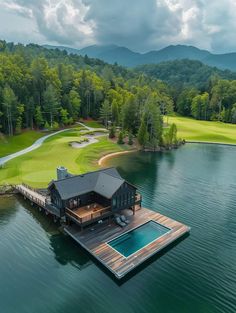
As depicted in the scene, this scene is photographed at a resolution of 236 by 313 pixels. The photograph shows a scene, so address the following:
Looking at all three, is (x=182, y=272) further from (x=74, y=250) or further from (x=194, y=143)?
(x=194, y=143)

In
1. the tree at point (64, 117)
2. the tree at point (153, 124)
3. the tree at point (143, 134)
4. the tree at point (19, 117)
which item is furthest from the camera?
the tree at point (64, 117)

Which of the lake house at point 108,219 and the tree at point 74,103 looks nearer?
the lake house at point 108,219

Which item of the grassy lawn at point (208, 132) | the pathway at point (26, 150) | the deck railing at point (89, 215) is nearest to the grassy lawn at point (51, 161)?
the pathway at point (26, 150)

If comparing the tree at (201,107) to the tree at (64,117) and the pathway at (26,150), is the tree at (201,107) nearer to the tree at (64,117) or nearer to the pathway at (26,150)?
the tree at (64,117)

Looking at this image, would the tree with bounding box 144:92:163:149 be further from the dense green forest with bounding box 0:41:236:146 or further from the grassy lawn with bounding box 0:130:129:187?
the grassy lawn with bounding box 0:130:129:187

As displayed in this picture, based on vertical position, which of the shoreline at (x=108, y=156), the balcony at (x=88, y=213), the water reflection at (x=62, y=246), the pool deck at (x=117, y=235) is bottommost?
the water reflection at (x=62, y=246)

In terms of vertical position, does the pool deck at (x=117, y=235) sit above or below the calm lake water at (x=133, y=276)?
above

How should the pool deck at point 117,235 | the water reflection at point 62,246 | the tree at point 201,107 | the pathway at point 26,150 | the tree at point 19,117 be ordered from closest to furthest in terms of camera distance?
the pool deck at point 117,235, the water reflection at point 62,246, the pathway at point 26,150, the tree at point 19,117, the tree at point 201,107

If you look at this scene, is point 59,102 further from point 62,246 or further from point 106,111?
point 62,246

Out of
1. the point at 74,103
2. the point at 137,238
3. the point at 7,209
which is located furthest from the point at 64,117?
the point at 137,238
